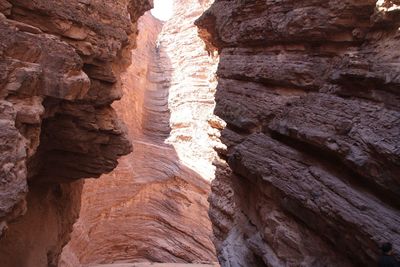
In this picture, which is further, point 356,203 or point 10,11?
point 10,11

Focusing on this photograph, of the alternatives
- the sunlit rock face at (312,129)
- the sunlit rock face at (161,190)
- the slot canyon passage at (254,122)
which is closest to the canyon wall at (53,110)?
the slot canyon passage at (254,122)

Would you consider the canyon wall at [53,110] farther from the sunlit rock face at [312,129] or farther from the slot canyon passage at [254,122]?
the sunlit rock face at [312,129]

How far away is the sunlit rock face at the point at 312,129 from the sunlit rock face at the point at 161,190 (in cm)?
909

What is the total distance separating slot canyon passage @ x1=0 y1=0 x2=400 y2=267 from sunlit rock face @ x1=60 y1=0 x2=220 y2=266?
6053 mm

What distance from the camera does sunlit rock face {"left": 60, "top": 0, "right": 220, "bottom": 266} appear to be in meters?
19.5

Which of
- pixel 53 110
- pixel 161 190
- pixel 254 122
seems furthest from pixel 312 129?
pixel 161 190

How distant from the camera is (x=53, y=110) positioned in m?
8.67

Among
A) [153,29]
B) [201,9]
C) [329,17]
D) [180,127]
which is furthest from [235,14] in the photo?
[153,29]

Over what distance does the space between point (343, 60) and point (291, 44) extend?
54.7 inches

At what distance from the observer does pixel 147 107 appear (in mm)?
26641

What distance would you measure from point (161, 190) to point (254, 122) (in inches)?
586

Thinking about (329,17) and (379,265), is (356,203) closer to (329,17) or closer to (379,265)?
(379,265)

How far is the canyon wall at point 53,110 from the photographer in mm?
6105

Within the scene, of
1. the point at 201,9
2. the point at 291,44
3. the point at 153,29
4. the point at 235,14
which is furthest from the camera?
the point at 153,29
